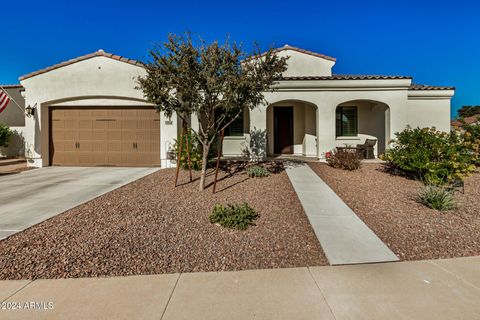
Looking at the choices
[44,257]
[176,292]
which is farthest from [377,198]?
[44,257]

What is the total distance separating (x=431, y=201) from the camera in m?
5.53

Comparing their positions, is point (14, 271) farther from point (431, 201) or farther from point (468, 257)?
point (431, 201)

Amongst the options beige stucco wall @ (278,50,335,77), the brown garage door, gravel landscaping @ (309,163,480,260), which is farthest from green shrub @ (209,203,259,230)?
beige stucco wall @ (278,50,335,77)

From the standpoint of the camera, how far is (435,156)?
288 inches

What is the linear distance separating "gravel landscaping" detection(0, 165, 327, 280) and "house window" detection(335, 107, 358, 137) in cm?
839

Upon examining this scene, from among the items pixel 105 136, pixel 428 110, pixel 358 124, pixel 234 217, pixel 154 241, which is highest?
pixel 428 110

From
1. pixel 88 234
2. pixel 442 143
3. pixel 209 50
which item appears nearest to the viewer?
pixel 88 234

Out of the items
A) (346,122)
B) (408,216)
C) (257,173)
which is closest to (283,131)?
(346,122)

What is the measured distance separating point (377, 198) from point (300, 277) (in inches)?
166

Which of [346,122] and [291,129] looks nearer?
[346,122]

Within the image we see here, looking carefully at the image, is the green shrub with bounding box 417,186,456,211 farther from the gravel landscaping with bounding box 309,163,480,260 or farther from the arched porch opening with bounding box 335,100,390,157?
the arched porch opening with bounding box 335,100,390,157

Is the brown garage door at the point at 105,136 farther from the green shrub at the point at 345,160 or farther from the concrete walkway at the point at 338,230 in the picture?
the green shrub at the point at 345,160

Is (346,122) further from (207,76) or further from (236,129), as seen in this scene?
(207,76)

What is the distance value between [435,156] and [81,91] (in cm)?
1370
